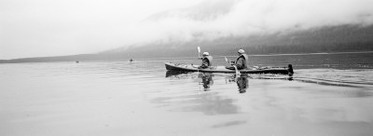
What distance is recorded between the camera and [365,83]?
2230 cm

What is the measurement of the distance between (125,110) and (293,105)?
8.00 meters

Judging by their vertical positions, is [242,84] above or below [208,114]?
above

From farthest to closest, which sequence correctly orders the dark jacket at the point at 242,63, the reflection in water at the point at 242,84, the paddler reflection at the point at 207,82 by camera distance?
1. the dark jacket at the point at 242,63
2. the paddler reflection at the point at 207,82
3. the reflection in water at the point at 242,84

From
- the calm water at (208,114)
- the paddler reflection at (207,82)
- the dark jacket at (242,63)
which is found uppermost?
the dark jacket at (242,63)

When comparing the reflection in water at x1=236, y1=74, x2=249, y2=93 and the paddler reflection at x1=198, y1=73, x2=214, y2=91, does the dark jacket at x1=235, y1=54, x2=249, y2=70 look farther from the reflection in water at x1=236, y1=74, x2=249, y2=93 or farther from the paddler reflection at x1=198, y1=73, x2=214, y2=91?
the paddler reflection at x1=198, y1=73, x2=214, y2=91

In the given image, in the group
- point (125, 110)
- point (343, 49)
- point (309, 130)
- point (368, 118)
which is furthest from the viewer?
point (343, 49)

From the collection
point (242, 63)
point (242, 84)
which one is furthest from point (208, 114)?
point (242, 63)

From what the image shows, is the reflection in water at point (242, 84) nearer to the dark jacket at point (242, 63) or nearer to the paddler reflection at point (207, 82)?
Answer: the dark jacket at point (242, 63)

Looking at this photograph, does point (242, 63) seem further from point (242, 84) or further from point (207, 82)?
point (242, 84)

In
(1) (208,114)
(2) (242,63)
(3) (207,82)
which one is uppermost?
(2) (242,63)

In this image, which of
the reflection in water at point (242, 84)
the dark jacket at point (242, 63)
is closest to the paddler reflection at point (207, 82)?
the reflection in water at point (242, 84)

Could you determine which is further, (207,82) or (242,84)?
(207,82)

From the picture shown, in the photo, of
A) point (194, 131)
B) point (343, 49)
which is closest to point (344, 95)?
point (194, 131)

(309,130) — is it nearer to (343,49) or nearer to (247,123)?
(247,123)
